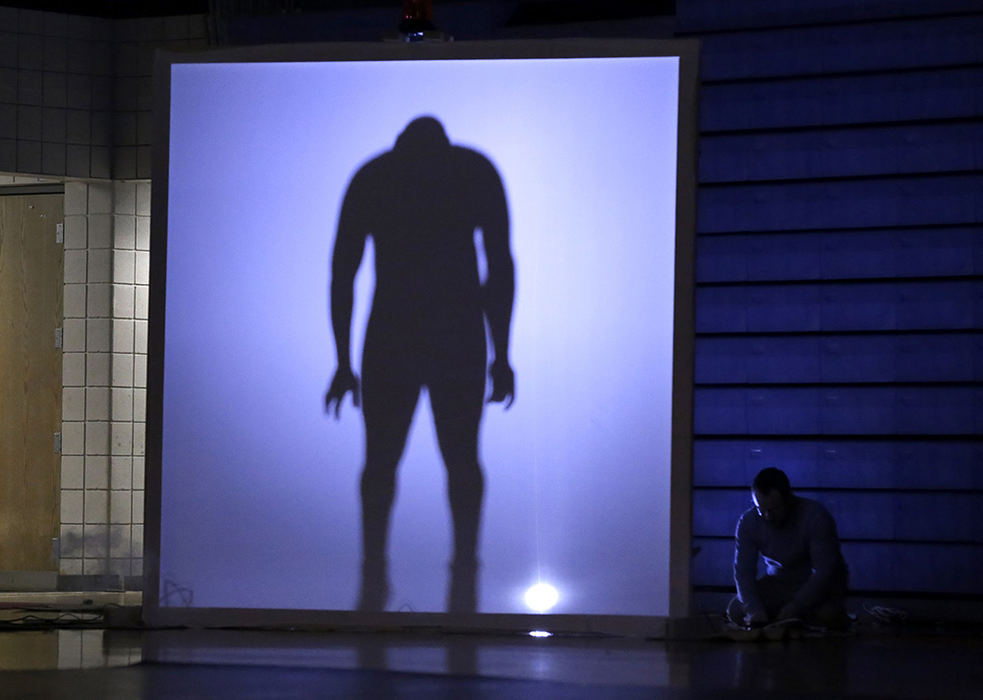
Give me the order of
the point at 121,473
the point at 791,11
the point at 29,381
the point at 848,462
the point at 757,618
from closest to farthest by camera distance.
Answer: the point at 757,618 → the point at 848,462 → the point at 791,11 → the point at 121,473 → the point at 29,381

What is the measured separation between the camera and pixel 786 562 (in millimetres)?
4656

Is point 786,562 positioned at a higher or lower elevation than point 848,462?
lower

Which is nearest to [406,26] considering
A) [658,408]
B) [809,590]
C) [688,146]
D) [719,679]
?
[688,146]

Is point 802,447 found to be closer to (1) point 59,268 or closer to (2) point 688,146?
(2) point 688,146

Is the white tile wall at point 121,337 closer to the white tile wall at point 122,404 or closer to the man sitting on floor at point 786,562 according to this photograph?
the white tile wall at point 122,404

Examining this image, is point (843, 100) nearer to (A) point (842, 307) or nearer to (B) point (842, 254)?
(B) point (842, 254)

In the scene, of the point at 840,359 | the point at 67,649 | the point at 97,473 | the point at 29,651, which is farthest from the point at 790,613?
the point at 97,473

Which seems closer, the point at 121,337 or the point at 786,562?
the point at 786,562

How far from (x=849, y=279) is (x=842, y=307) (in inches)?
4.5

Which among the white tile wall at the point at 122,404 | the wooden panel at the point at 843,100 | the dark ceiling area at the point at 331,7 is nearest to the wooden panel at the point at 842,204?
the wooden panel at the point at 843,100

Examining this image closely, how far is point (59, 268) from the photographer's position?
647 centimetres

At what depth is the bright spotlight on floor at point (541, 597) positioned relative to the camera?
4.18m

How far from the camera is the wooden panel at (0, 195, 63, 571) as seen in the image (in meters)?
6.44

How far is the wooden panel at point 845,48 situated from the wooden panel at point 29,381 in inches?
128
